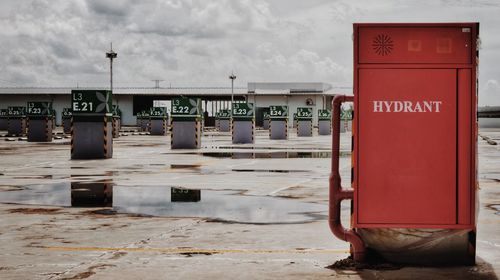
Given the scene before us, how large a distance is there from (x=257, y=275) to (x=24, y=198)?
322 inches

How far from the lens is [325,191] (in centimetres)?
1564

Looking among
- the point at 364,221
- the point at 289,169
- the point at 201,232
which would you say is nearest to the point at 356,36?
the point at 364,221

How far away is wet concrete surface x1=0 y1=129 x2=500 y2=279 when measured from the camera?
7574 mm

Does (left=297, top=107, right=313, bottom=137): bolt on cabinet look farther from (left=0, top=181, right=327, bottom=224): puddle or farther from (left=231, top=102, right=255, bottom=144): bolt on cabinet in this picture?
(left=0, top=181, right=327, bottom=224): puddle

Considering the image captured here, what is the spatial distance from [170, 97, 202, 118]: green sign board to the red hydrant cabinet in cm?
2882

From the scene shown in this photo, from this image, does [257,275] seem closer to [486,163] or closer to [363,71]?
[363,71]

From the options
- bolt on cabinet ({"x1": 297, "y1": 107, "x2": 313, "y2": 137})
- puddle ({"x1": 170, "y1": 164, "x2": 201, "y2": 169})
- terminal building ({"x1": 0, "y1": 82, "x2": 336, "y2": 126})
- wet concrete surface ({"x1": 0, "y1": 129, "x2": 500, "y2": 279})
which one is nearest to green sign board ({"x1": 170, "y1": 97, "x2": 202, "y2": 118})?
puddle ({"x1": 170, "y1": 164, "x2": 201, "y2": 169})

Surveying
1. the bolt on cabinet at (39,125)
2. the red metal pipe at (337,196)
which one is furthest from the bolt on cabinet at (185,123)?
the red metal pipe at (337,196)

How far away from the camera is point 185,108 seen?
3638 centimetres

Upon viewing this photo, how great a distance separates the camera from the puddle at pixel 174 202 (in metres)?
11.8

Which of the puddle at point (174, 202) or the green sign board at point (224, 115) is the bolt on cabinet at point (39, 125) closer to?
the puddle at point (174, 202)

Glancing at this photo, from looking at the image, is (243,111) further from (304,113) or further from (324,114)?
(324,114)

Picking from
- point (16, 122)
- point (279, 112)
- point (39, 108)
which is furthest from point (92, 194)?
point (16, 122)

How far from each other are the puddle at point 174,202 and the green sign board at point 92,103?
10660mm
